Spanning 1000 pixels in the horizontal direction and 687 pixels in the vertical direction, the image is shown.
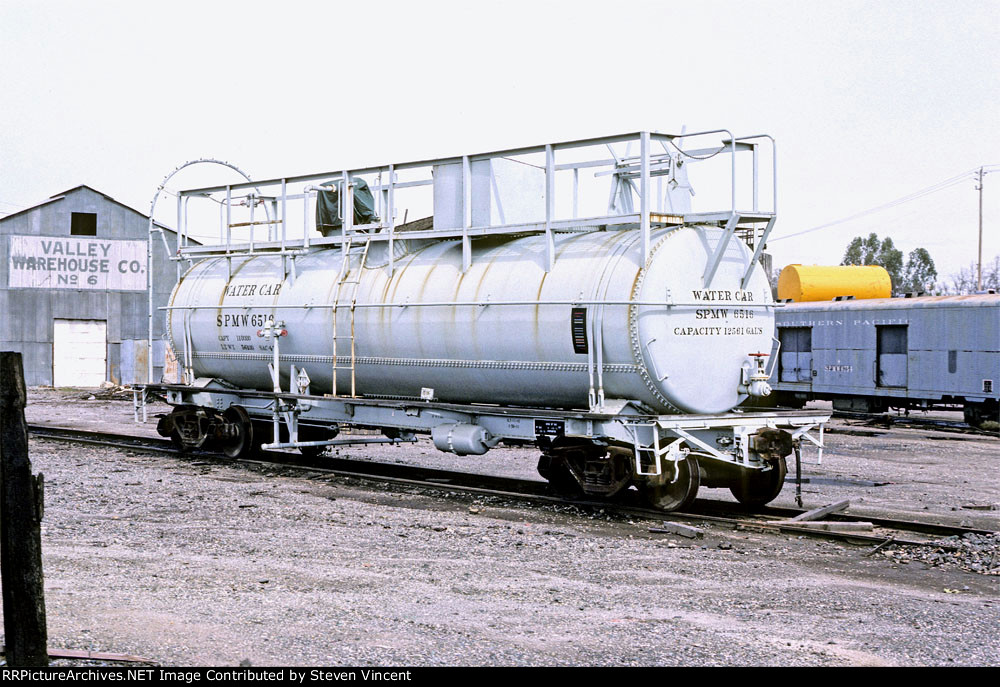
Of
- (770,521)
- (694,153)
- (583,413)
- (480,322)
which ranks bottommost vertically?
(770,521)

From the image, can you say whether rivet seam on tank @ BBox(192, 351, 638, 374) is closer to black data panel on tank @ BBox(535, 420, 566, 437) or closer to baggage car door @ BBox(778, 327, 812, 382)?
black data panel on tank @ BBox(535, 420, 566, 437)

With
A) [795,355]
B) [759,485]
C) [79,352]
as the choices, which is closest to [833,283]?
[795,355]

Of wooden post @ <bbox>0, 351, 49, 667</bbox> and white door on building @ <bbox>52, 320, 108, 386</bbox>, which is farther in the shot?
white door on building @ <bbox>52, 320, 108, 386</bbox>

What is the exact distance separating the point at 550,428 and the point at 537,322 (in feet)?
4.32

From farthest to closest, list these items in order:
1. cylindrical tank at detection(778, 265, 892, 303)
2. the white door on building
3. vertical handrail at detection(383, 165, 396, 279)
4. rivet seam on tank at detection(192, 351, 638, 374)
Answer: the white door on building < cylindrical tank at detection(778, 265, 892, 303) < vertical handrail at detection(383, 165, 396, 279) < rivet seam on tank at detection(192, 351, 638, 374)

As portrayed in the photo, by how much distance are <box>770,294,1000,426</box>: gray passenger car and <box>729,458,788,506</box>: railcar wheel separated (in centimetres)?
1084

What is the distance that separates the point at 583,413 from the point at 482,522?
1.73 m

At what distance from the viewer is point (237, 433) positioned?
1730cm

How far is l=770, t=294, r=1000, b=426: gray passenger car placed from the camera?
2348 cm

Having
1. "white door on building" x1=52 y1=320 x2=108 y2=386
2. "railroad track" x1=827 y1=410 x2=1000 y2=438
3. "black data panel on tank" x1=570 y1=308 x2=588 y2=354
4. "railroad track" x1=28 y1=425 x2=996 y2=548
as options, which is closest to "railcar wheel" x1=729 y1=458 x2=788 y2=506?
"railroad track" x1=28 y1=425 x2=996 y2=548

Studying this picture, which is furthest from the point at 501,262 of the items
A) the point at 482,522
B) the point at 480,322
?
the point at 482,522
